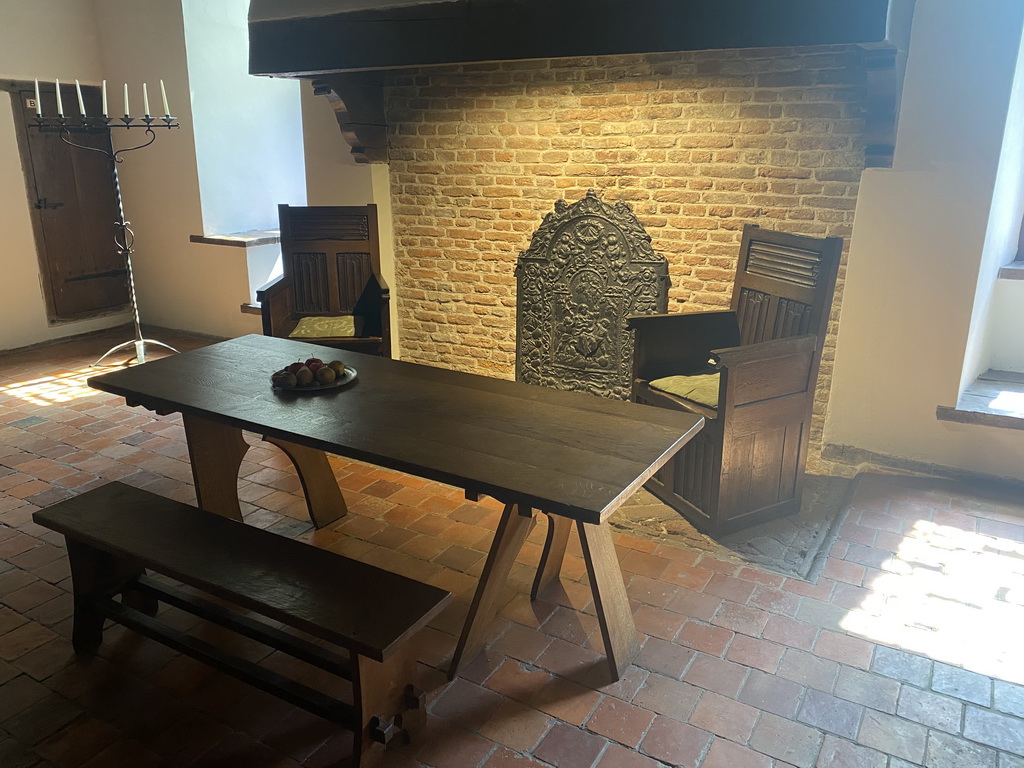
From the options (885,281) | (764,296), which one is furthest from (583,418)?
(885,281)

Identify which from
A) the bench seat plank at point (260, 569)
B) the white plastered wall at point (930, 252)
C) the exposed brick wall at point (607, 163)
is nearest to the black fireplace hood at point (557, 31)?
the white plastered wall at point (930, 252)

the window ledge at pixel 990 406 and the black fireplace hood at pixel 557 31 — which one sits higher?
the black fireplace hood at pixel 557 31

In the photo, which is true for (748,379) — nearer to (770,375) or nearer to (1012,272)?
(770,375)

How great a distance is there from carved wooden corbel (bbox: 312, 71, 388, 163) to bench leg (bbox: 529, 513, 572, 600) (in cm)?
299

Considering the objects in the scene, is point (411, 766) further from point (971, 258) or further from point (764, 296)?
point (971, 258)

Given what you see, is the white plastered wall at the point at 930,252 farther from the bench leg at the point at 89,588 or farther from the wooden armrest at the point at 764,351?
the bench leg at the point at 89,588

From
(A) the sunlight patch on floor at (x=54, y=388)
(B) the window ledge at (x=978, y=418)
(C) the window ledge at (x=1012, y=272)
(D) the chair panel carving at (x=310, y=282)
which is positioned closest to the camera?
(B) the window ledge at (x=978, y=418)

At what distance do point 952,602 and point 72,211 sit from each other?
637 centimetres

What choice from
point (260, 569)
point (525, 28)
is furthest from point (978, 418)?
point (260, 569)

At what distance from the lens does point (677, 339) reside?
3.63m

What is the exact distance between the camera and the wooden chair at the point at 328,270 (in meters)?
4.50

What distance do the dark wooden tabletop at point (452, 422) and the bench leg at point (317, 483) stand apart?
40cm

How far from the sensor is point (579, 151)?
14.2ft

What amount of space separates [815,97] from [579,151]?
1246 mm
